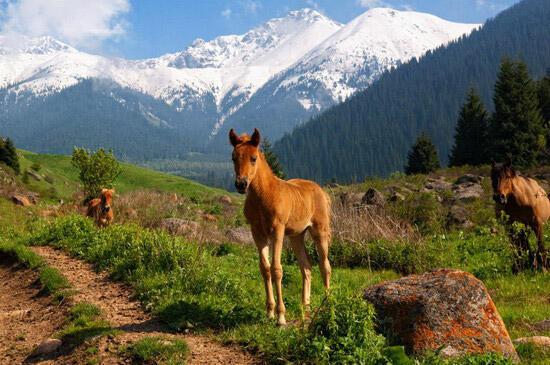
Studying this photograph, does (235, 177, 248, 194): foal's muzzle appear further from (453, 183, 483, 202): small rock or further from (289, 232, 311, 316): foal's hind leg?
(453, 183, 483, 202): small rock

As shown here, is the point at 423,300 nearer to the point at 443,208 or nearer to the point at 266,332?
the point at 266,332

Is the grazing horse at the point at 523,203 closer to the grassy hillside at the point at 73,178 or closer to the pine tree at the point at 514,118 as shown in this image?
the pine tree at the point at 514,118

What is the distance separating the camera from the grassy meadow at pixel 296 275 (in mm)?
7211

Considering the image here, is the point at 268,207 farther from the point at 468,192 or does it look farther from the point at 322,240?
the point at 468,192

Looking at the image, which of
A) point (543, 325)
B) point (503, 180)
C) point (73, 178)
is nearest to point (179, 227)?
point (503, 180)

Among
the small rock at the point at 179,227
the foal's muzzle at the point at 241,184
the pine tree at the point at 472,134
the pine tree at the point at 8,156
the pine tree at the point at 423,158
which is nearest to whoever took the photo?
the foal's muzzle at the point at 241,184

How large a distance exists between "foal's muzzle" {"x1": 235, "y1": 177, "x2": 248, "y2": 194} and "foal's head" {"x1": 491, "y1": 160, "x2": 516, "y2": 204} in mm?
8834

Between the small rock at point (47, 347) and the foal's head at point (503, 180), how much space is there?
36.6ft

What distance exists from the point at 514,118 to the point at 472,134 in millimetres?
8401

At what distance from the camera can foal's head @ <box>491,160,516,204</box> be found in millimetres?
13660

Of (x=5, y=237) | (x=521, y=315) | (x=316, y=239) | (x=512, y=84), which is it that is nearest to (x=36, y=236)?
(x=5, y=237)

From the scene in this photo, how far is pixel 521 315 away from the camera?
33.2 ft

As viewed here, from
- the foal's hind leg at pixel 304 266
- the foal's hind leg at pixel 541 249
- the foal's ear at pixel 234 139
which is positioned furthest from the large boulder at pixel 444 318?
the foal's hind leg at pixel 541 249

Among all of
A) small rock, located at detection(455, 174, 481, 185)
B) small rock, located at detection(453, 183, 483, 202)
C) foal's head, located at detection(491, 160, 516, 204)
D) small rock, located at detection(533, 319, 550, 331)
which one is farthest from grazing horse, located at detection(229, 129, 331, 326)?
small rock, located at detection(455, 174, 481, 185)
